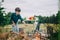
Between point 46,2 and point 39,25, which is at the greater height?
point 46,2

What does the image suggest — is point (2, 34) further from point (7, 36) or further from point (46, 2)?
point (46, 2)

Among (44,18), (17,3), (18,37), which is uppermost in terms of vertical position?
(17,3)

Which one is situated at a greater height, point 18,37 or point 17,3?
point 17,3

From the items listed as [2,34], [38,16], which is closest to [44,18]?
[38,16]

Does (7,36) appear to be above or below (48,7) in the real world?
below

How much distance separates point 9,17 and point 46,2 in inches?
28.0

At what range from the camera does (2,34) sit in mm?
4453

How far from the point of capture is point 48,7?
4.48 m

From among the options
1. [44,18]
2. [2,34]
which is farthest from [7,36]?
[44,18]

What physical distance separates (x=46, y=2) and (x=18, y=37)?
2.62 ft

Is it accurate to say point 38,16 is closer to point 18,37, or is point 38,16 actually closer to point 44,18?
point 44,18

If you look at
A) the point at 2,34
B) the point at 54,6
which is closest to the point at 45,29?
the point at 54,6

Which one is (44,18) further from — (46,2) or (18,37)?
(18,37)

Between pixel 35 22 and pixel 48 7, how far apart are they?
→ 13.9 inches
